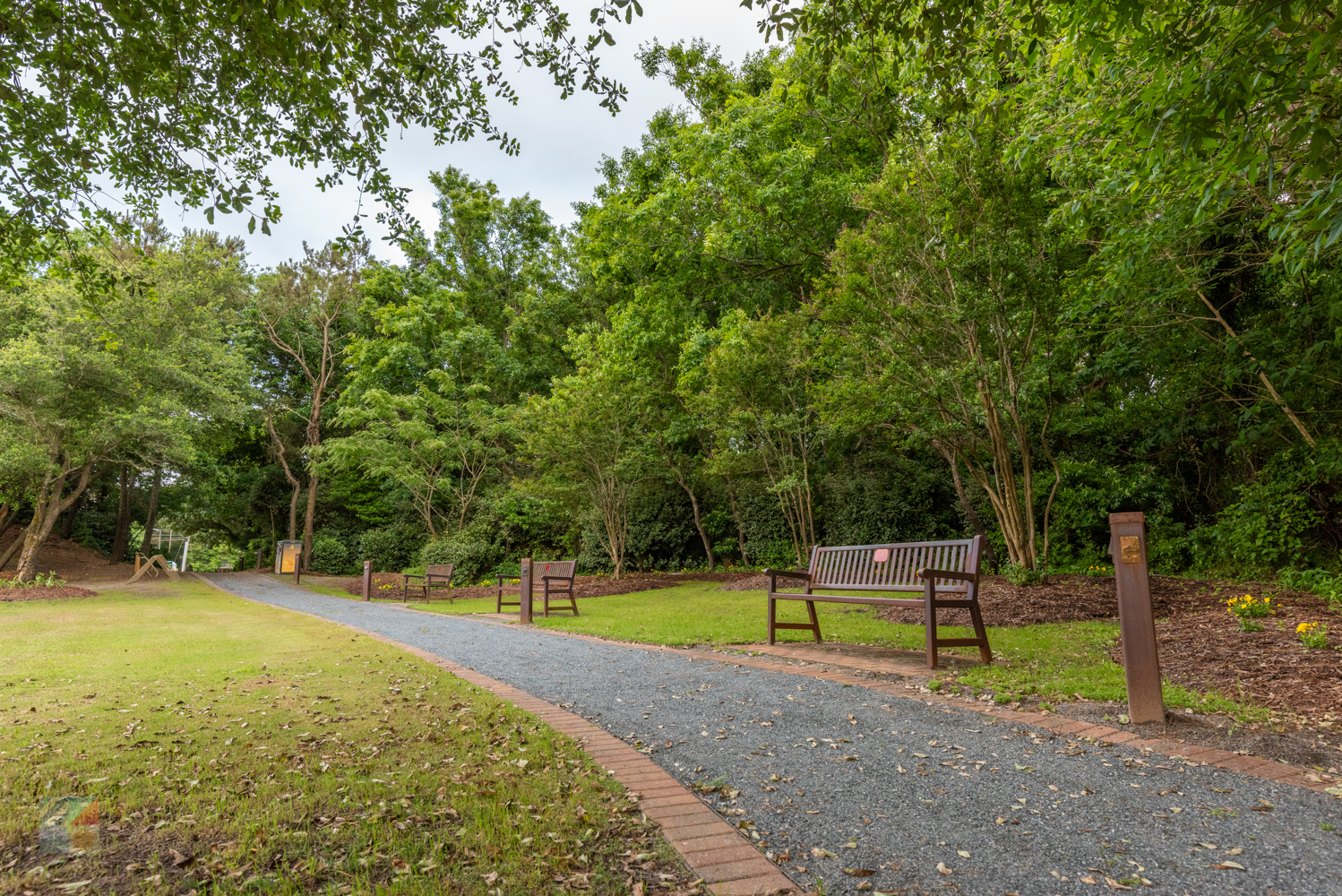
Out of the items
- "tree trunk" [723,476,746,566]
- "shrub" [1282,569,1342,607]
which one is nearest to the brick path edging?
"shrub" [1282,569,1342,607]

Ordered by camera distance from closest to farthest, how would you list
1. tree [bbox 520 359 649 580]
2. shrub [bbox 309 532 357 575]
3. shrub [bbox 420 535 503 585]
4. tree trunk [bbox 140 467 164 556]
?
1. tree [bbox 520 359 649 580]
2. shrub [bbox 420 535 503 585]
3. shrub [bbox 309 532 357 575]
4. tree trunk [bbox 140 467 164 556]

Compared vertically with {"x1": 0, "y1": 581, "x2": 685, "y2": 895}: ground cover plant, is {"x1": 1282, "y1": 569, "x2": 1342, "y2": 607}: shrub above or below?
above

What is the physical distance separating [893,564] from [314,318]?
2930 cm

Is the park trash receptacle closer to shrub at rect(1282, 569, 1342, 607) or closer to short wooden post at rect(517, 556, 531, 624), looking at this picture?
short wooden post at rect(517, 556, 531, 624)

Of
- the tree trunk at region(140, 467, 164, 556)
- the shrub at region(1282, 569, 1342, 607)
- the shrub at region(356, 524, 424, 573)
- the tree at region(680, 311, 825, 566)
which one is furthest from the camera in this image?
the tree trunk at region(140, 467, 164, 556)

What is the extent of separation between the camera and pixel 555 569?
12109 millimetres

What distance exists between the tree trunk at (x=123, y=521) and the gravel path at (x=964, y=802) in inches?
1254

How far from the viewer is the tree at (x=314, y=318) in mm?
28578

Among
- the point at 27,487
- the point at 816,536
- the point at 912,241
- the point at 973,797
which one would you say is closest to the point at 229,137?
the point at 973,797

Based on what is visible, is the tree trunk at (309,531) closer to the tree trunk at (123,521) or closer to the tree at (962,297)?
the tree trunk at (123,521)

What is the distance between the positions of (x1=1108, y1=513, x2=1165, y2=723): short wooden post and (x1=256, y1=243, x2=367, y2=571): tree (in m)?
29.1

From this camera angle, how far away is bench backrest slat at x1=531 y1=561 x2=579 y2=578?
1180 cm

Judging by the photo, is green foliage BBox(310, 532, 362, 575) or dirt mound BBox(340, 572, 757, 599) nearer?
dirt mound BBox(340, 572, 757, 599)

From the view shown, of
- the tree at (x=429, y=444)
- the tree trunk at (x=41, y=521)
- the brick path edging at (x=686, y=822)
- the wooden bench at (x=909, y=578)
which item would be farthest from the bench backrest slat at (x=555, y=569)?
the tree trunk at (x=41, y=521)
